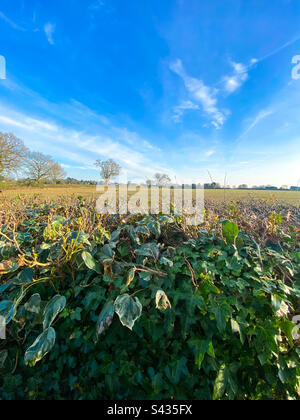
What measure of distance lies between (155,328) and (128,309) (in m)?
0.31

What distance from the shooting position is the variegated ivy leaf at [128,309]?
110cm

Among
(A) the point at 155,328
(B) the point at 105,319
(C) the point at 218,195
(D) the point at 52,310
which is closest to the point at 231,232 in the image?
(A) the point at 155,328

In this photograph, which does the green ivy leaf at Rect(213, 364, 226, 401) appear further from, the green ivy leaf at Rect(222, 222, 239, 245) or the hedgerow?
the green ivy leaf at Rect(222, 222, 239, 245)

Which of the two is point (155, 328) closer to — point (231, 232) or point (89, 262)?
point (89, 262)

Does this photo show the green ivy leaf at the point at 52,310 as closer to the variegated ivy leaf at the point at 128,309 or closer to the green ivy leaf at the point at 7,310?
the green ivy leaf at the point at 7,310

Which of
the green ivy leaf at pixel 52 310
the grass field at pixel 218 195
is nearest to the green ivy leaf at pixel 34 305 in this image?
the green ivy leaf at pixel 52 310

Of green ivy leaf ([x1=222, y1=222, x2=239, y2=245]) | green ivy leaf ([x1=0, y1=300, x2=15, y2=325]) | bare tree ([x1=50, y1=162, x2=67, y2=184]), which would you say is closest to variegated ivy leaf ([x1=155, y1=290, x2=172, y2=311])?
green ivy leaf ([x1=222, y1=222, x2=239, y2=245])

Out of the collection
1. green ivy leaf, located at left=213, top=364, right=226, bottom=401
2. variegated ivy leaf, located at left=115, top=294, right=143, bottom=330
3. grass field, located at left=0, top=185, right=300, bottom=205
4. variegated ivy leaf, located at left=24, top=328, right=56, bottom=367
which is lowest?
green ivy leaf, located at left=213, top=364, right=226, bottom=401

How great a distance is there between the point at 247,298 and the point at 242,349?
0.34 m

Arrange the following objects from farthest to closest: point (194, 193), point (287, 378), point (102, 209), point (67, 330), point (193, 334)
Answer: point (194, 193)
point (102, 209)
point (67, 330)
point (193, 334)
point (287, 378)

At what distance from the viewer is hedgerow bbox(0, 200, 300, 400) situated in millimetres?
Answer: 1139

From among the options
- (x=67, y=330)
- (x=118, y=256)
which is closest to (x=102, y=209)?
(x=118, y=256)
